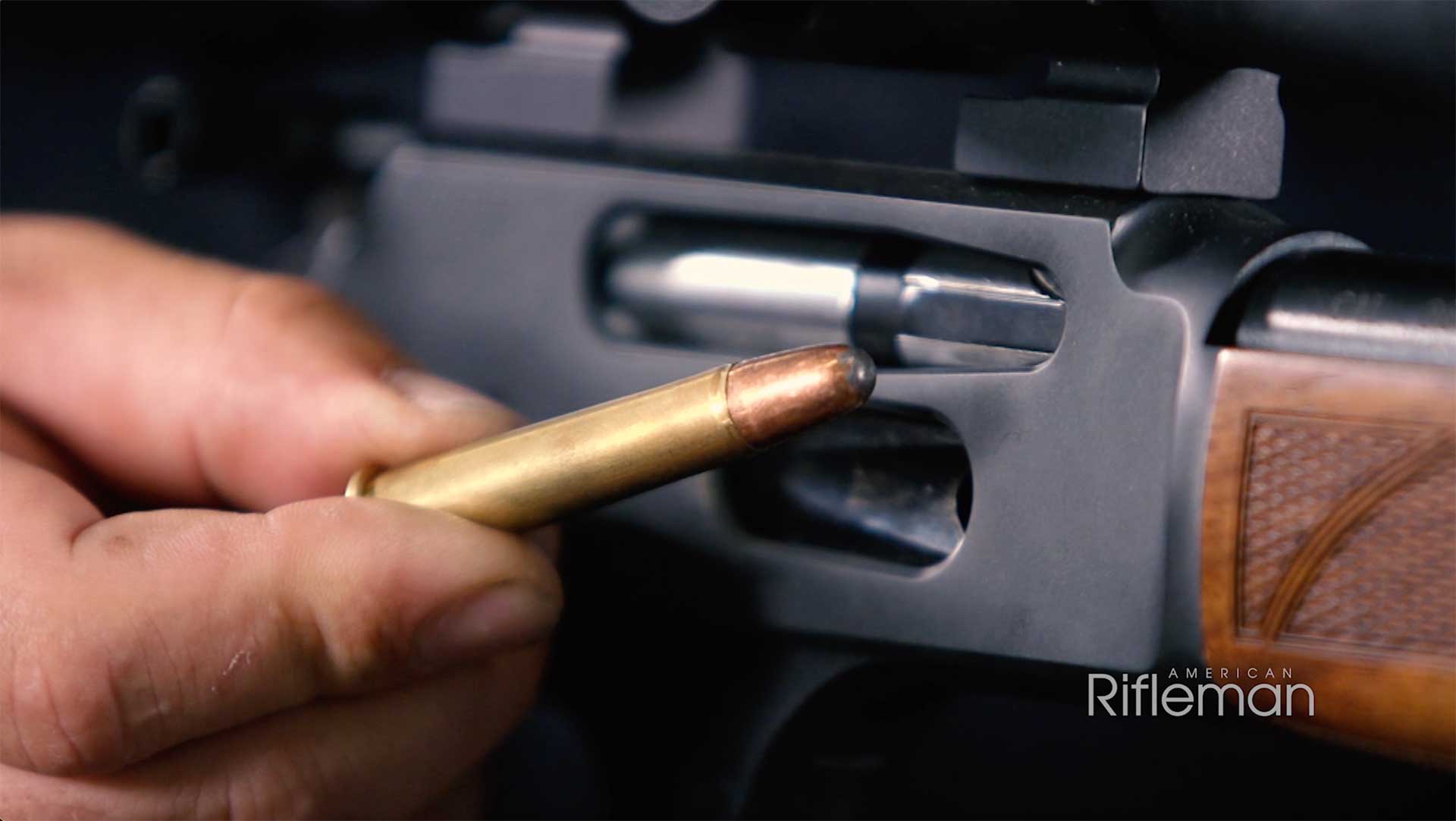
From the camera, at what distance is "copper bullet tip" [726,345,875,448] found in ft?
1.22

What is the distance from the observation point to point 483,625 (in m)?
0.42

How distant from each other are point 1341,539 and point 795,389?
143 millimetres

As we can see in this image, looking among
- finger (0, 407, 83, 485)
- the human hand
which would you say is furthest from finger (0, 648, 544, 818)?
finger (0, 407, 83, 485)

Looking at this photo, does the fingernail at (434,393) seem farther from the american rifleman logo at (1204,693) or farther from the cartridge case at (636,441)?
the american rifleman logo at (1204,693)

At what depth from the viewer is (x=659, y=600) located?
1.62 ft

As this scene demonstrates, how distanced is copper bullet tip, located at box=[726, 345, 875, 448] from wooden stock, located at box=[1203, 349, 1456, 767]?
0.10 metres

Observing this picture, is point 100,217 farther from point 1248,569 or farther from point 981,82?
point 1248,569

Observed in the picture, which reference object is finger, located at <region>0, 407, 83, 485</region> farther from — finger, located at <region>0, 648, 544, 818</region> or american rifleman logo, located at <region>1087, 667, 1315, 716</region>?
american rifleman logo, located at <region>1087, 667, 1315, 716</region>

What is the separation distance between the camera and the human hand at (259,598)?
1.32 feet

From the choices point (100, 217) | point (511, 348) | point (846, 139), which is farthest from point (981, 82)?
point (100, 217)

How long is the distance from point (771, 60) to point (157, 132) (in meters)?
0.29

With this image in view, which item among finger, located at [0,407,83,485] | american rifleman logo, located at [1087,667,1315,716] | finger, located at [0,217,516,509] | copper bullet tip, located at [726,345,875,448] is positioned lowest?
american rifleman logo, located at [1087,667,1315,716]

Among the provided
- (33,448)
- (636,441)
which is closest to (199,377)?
(33,448)

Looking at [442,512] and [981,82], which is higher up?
[981,82]
